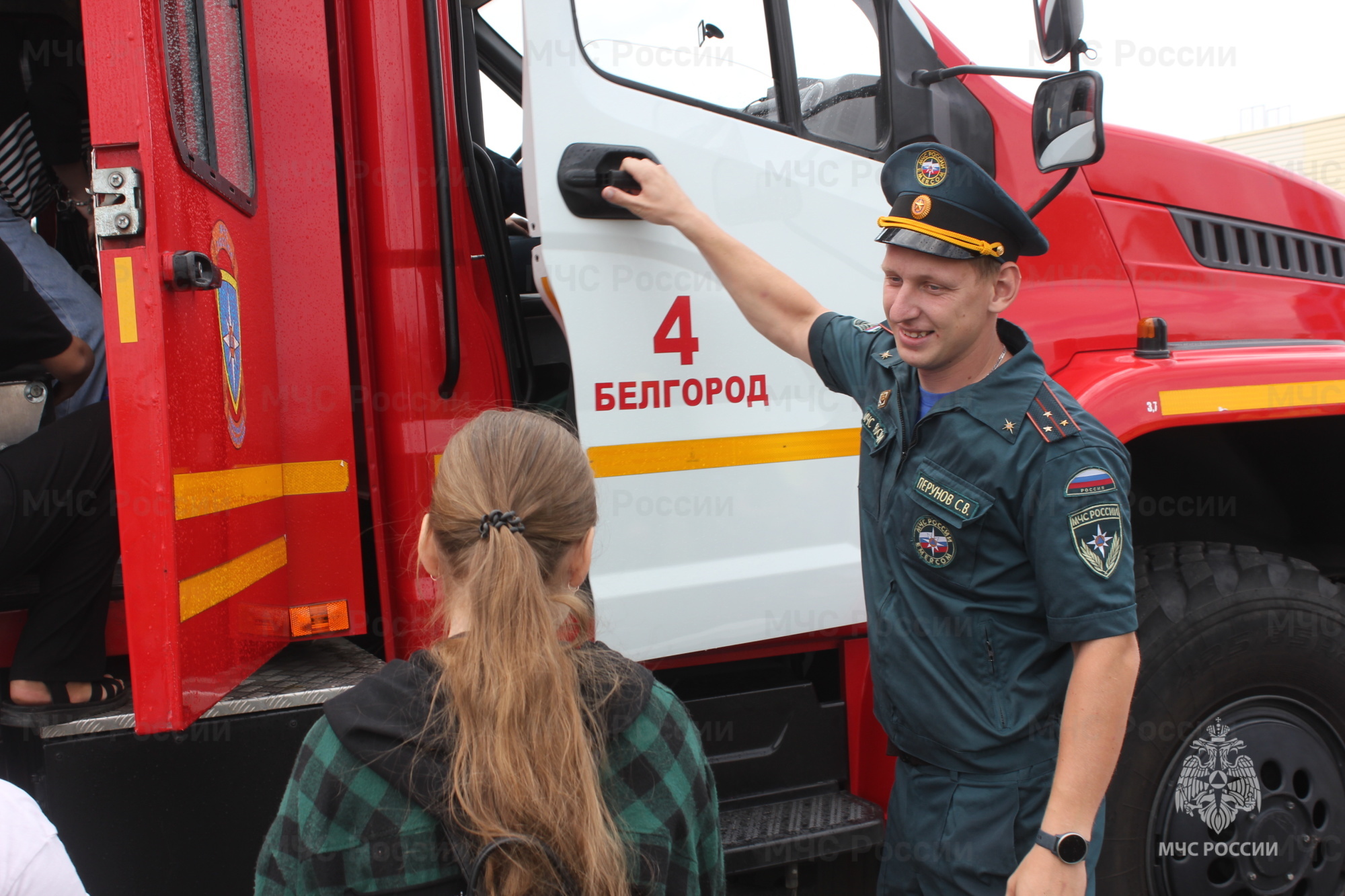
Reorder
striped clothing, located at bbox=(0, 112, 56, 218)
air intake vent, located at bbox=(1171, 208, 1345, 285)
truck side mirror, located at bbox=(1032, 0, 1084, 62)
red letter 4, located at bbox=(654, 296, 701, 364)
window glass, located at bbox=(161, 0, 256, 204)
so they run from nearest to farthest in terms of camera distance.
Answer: window glass, located at bbox=(161, 0, 256, 204) → red letter 4, located at bbox=(654, 296, 701, 364) → truck side mirror, located at bbox=(1032, 0, 1084, 62) → striped clothing, located at bbox=(0, 112, 56, 218) → air intake vent, located at bbox=(1171, 208, 1345, 285)

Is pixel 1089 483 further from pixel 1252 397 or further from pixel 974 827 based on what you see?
pixel 1252 397

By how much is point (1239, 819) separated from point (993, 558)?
127 cm

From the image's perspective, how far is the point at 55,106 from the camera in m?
2.04

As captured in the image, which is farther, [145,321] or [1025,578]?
[1025,578]

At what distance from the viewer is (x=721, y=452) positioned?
1915 mm

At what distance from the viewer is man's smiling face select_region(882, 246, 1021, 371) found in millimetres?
1503

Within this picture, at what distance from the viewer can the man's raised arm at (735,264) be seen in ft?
5.87

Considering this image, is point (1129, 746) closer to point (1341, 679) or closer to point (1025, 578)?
point (1341, 679)

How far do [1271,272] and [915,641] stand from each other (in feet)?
6.04

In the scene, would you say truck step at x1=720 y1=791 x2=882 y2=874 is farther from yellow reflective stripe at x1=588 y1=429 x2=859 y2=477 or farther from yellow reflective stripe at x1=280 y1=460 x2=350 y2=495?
yellow reflective stripe at x1=280 y1=460 x2=350 y2=495

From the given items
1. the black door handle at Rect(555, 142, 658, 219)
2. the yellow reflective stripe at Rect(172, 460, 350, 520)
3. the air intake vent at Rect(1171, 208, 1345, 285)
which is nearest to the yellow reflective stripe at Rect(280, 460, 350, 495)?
the yellow reflective stripe at Rect(172, 460, 350, 520)

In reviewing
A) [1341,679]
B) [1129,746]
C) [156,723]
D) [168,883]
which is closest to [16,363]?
[156,723]

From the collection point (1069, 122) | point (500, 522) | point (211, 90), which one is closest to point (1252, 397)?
point (1069, 122)

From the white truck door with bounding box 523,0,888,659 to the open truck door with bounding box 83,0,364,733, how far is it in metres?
0.44
